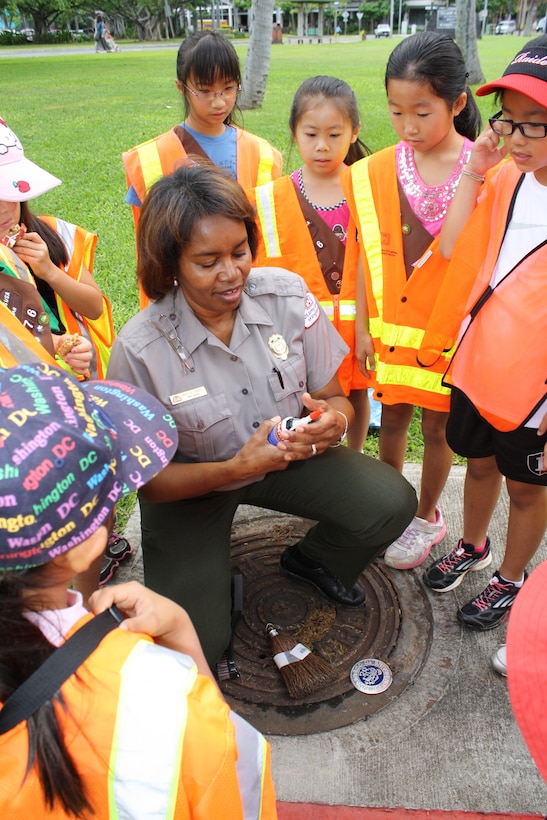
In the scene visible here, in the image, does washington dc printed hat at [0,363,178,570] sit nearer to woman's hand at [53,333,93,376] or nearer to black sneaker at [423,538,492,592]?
woman's hand at [53,333,93,376]

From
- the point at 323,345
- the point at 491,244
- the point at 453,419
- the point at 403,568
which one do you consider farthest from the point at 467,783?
the point at 491,244

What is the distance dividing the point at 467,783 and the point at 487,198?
1797 millimetres

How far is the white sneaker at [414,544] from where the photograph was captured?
2793 millimetres

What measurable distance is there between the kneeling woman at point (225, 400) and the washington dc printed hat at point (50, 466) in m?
1.00

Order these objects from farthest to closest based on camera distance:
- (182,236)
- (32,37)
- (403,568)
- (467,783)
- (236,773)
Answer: (32,37)
(403,568)
(182,236)
(467,783)
(236,773)

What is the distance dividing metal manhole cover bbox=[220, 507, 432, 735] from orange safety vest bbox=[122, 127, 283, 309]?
1.39m

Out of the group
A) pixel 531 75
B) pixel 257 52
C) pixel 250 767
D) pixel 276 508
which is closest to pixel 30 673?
pixel 250 767

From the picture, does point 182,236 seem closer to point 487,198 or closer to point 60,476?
point 487,198

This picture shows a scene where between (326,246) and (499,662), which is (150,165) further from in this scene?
(499,662)

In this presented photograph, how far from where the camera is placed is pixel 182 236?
2107mm

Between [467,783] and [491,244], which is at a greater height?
[491,244]

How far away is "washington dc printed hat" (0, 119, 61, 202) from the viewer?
7.32 ft

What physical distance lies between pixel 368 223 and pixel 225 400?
94 centimetres

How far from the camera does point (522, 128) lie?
1914mm
